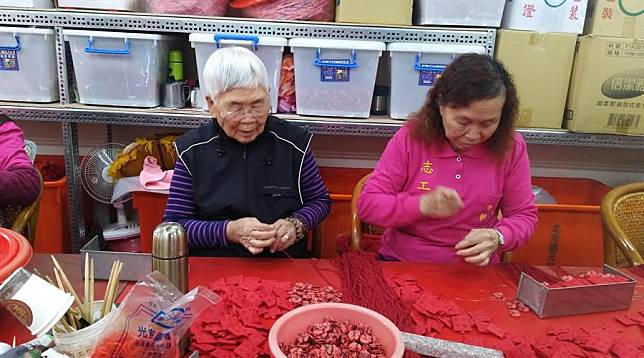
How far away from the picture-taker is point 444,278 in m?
1.21

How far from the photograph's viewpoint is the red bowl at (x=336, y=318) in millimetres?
763

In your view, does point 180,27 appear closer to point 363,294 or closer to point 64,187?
point 64,187

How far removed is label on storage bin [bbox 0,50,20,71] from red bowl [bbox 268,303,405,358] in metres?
1.94

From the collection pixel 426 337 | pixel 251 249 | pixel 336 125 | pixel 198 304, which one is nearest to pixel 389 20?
pixel 336 125

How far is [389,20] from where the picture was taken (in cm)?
212

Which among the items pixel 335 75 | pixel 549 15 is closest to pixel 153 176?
pixel 335 75

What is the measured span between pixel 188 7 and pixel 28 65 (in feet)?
2.42

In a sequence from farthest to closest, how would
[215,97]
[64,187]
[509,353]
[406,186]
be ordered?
[64,187] < [406,186] < [215,97] < [509,353]

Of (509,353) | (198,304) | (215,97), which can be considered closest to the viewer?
(198,304)

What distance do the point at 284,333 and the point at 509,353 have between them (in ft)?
1.36

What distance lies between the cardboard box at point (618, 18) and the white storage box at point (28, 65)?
7.74 ft

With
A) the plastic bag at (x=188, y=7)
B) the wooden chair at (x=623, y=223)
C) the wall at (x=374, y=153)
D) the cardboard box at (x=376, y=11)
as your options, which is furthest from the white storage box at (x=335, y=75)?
the wooden chair at (x=623, y=223)

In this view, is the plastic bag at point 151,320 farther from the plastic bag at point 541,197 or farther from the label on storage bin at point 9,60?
the plastic bag at point 541,197

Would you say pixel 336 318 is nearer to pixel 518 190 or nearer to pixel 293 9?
pixel 518 190
